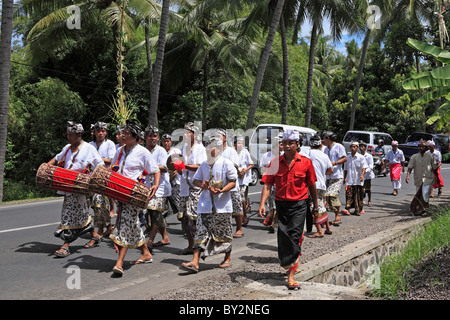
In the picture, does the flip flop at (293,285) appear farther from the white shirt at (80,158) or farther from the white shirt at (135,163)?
the white shirt at (80,158)

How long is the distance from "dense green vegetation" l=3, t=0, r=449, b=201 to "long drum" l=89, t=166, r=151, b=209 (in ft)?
41.7

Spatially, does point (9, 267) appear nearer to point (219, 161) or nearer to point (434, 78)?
point (219, 161)

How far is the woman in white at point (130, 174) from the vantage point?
251 inches

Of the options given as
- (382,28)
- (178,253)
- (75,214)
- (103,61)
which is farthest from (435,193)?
(382,28)

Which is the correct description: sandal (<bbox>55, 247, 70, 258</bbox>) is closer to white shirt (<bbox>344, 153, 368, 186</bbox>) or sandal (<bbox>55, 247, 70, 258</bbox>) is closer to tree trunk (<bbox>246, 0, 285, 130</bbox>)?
white shirt (<bbox>344, 153, 368, 186</bbox>)

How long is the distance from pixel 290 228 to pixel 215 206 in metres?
1.18

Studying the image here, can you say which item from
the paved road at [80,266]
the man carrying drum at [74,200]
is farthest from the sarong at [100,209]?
the man carrying drum at [74,200]

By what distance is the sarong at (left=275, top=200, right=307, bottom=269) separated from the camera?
227 inches

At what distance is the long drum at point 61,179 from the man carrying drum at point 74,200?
0.24m

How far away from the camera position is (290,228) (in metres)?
5.84

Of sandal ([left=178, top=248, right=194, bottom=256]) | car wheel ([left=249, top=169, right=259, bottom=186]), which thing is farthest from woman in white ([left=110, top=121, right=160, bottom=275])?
car wheel ([left=249, top=169, right=259, bottom=186])

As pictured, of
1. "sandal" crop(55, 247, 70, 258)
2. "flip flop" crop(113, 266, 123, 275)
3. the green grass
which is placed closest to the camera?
the green grass

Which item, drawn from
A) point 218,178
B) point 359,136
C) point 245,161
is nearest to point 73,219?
point 218,178

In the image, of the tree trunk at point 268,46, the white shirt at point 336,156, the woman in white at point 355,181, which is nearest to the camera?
the white shirt at point 336,156
